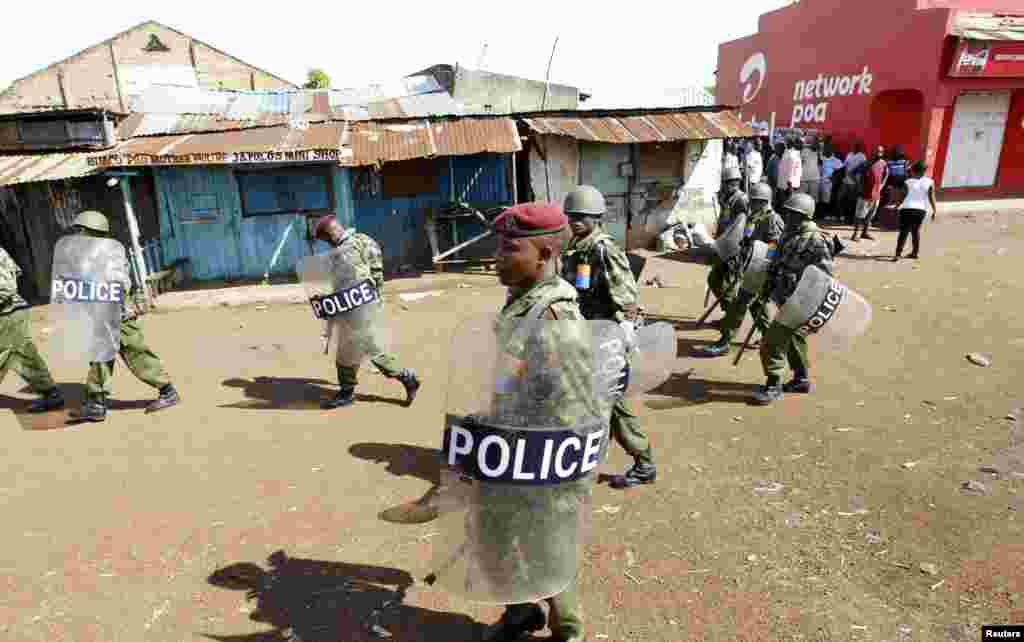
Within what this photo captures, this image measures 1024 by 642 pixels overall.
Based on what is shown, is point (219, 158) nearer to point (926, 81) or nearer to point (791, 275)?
point (791, 275)

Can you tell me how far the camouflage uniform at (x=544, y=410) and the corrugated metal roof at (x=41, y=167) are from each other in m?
9.24

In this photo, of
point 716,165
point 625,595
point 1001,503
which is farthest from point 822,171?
point 625,595

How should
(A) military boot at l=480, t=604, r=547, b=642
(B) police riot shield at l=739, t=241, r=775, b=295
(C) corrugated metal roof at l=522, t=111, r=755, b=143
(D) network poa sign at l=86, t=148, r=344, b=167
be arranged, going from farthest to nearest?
(C) corrugated metal roof at l=522, t=111, r=755, b=143 → (D) network poa sign at l=86, t=148, r=344, b=167 → (B) police riot shield at l=739, t=241, r=775, b=295 → (A) military boot at l=480, t=604, r=547, b=642

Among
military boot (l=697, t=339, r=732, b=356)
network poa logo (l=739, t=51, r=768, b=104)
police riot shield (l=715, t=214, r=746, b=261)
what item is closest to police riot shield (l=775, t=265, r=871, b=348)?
military boot (l=697, t=339, r=732, b=356)

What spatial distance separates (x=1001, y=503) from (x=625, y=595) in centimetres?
249

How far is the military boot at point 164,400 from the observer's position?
5797 mm

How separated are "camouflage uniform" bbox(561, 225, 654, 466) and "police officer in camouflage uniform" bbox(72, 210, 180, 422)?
383 centimetres

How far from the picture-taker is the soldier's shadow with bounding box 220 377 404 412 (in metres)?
5.93

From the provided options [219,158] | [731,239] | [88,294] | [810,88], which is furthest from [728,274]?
[810,88]

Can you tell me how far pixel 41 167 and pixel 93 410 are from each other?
5.80m

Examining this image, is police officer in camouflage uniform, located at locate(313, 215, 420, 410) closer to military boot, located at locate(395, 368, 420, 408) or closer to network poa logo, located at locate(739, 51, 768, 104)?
military boot, located at locate(395, 368, 420, 408)

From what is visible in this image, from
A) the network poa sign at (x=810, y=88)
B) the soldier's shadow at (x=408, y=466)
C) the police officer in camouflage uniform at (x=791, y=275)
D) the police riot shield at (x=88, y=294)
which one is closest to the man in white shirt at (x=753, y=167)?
the network poa sign at (x=810, y=88)

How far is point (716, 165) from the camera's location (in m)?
12.9

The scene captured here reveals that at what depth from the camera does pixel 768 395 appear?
552cm
